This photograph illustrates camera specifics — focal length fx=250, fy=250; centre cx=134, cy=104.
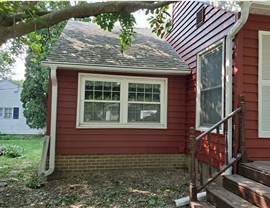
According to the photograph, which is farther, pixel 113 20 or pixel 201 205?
pixel 113 20

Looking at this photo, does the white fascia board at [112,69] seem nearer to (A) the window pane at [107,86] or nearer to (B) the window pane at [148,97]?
(A) the window pane at [107,86]

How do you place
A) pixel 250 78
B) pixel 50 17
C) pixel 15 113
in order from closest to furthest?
pixel 250 78, pixel 50 17, pixel 15 113

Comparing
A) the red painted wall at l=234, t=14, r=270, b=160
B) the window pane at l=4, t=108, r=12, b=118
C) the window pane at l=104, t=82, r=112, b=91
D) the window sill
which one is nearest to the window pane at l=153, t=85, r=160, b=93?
the window sill

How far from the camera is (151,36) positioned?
919 centimetres

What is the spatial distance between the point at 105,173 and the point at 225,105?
3.15 meters

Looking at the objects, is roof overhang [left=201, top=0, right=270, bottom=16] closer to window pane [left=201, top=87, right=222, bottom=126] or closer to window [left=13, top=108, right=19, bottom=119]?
window pane [left=201, top=87, right=222, bottom=126]

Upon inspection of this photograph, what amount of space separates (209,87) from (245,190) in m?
2.45

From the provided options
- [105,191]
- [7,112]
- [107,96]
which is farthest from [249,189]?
[7,112]

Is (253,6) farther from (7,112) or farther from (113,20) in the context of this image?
(7,112)

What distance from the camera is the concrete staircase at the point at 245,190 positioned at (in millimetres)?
2952

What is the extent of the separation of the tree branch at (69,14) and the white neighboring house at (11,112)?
17.5 metres

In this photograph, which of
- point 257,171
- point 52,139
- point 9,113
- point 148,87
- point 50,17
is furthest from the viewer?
point 9,113

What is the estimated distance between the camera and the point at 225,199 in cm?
320

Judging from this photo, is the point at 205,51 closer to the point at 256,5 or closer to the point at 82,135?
the point at 256,5
